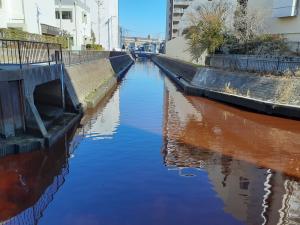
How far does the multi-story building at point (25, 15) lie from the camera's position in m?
29.2

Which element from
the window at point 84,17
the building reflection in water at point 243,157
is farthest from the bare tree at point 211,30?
the window at point 84,17

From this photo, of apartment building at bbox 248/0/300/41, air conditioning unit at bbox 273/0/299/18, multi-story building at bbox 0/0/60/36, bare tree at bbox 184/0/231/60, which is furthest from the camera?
bare tree at bbox 184/0/231/60

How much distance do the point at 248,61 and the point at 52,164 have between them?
16778 mm

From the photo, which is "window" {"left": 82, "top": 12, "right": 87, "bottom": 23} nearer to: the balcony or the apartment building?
the balcony

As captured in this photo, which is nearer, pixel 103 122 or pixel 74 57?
pixel 103 122

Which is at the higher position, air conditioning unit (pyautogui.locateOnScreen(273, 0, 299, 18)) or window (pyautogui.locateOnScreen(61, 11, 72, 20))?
window (pyautogui.locateOnScreen(61, 11, 72, 20))

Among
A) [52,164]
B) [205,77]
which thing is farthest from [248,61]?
[52,164]

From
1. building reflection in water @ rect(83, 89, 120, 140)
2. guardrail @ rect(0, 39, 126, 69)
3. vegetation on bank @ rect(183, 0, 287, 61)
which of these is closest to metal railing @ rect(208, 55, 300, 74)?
vegetation on bank @ rect(183, 0, 287, 61)

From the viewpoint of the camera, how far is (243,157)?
34.6 feet

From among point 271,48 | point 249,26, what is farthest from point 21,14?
point 271,48

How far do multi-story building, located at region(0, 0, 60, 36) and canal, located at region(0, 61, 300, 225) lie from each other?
2002 cm

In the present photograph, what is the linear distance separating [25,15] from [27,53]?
69.1 feet

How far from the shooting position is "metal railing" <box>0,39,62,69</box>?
1177 centimetres

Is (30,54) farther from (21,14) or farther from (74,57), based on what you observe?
(21,14)
